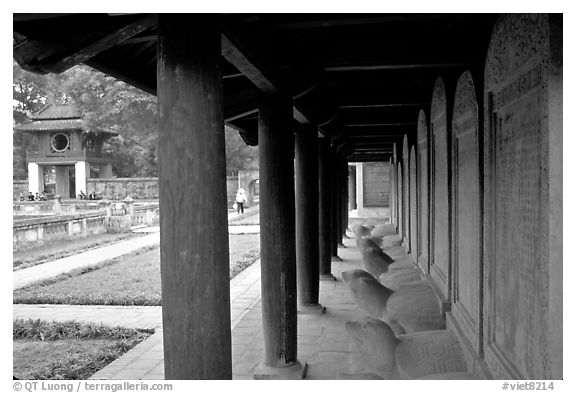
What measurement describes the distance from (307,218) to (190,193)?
5.06 metres

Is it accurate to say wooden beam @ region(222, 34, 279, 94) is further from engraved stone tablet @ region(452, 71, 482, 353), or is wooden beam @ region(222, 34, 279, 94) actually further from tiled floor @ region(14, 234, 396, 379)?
tiled floor @ region(14, 234, 396, 379)

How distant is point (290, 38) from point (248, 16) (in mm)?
1338

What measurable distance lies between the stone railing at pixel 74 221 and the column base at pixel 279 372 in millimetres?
12448

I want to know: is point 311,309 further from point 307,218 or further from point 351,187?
point 351,187

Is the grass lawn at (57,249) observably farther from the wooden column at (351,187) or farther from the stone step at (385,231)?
the wooden column at (351,187)

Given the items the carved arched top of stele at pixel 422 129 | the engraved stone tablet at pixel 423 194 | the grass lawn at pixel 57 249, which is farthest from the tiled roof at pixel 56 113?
the carved arched top of stele at pixel 422 129

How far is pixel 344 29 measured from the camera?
15.9 feet

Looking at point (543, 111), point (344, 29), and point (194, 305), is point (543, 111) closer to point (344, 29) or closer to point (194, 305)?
point (194, 305)

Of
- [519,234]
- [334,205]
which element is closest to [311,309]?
[519,234]

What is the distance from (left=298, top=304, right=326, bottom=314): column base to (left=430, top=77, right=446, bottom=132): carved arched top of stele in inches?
113

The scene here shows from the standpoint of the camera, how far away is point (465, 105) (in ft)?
17.0

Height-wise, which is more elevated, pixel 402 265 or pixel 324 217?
pixel 324 217

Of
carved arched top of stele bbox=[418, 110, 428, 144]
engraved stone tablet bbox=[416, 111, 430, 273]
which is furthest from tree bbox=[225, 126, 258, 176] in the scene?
carved arched top of stele bbox=[418, 110, 428, 144]

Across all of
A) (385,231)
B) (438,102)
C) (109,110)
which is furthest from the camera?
(109,110)
